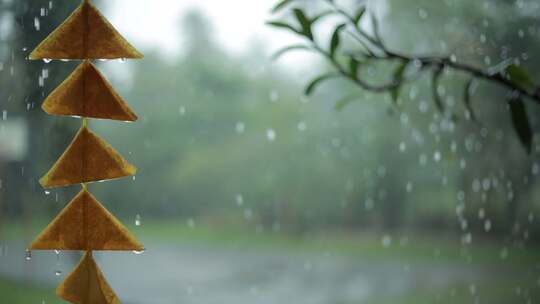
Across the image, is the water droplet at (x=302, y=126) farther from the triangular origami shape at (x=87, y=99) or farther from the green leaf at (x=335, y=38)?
the triangular origami shape at (x=87, y=99)

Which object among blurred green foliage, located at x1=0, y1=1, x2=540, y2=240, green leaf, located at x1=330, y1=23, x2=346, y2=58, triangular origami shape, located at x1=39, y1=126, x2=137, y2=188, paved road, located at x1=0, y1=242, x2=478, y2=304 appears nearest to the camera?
triangular origami shape, located at x1=39, y1=126, x2=137, y2=188

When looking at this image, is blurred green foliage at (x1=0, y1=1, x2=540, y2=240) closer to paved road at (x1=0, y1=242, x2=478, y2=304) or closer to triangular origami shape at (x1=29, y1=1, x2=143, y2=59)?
paved road at (x1=0, y1=242, x2=478, y2=304)

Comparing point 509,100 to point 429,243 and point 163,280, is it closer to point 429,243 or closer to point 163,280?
point 163,280

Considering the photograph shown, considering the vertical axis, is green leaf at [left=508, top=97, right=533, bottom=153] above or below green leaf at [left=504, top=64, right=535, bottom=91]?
below

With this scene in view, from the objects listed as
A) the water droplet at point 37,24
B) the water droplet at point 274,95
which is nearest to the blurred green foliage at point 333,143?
the water droplet at point 274,95

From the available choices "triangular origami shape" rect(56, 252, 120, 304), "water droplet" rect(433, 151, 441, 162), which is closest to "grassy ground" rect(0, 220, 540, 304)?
"water droplet" rect(433, 151, 441, 162)

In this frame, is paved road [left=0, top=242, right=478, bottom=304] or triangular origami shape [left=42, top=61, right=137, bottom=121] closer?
triangular origami shape [left=42, top=61, right=137, bottom=121]

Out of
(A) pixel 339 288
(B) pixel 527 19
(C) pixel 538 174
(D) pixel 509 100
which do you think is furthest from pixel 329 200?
(D) pixel 509 100
